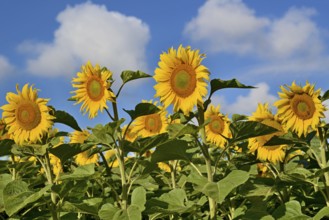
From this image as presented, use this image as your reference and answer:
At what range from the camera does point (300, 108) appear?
443 cm

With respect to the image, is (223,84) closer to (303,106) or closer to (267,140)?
(303,106)

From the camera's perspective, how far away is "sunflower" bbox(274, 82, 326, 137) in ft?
14.3

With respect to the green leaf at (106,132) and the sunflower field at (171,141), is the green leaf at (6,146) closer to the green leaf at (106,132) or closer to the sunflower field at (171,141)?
the sunflower field at (171,141)

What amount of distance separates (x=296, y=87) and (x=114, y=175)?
226cm

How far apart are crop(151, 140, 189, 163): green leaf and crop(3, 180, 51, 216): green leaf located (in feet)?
3.07

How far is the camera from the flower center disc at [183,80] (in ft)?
13.5

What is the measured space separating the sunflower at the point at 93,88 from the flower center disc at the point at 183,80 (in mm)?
527

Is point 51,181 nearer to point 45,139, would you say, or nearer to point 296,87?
point 45,139

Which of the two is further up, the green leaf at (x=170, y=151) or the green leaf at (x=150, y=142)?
the green leaf at (x=150, y=142)

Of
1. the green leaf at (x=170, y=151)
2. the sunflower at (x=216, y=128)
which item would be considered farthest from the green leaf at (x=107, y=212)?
the sunflower at (x=216, y=128)

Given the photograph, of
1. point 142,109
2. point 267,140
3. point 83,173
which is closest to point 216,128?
point 267,140

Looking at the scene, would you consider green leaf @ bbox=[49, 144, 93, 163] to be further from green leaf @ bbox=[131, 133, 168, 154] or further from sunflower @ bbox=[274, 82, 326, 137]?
sunflower @ bbox=[274, 82, 326, 137]

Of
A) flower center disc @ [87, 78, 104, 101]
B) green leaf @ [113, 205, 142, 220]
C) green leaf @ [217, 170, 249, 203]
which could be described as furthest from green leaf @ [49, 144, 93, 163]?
green leaf @ [217, 170, 249, 203]

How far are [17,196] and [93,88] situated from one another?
3.67 feet
